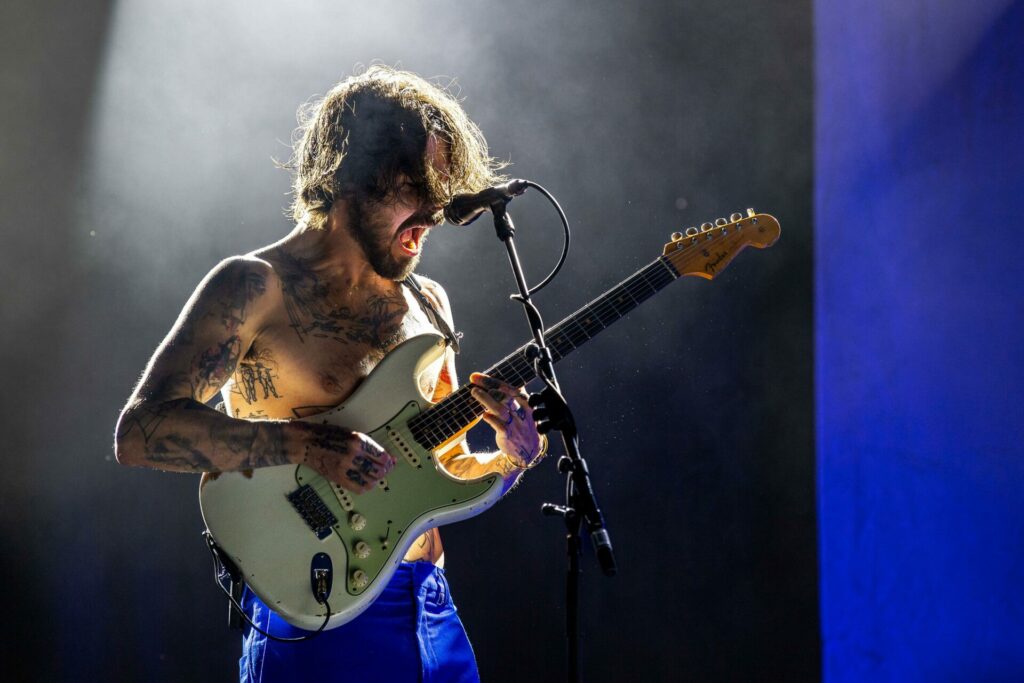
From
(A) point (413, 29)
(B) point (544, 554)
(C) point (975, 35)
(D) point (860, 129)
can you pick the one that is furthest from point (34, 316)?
(C) point (975, 35)

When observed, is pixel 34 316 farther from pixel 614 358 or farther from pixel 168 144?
pixel 614 358

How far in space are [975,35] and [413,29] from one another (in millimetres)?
2110

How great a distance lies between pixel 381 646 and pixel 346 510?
327 mm

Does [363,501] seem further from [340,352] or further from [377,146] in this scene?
[377,146]

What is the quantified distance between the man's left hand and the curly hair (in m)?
0.54

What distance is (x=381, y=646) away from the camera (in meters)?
2.07

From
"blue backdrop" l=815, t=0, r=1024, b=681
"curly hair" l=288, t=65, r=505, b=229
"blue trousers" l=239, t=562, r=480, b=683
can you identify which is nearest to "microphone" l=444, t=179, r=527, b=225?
"curly hair" l=288, t=65, r=505, b=229

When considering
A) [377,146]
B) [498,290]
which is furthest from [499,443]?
[498,290]

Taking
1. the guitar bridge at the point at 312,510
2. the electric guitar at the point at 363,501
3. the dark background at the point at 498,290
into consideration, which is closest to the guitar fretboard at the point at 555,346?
the electric guitar at the point at 363,501

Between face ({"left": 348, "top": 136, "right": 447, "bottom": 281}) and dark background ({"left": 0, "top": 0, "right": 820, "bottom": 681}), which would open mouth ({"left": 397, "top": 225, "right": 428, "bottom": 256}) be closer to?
face ({"left": 348, "top": 136, "right": 447, "bottom": 281})

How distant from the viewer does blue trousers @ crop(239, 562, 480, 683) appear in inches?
79.3

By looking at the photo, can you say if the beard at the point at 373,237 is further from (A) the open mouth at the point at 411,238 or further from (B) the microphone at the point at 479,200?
(B) the microphone at the point at 479,200

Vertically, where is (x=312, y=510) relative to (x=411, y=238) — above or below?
below

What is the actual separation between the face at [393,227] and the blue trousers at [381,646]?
82 cm
